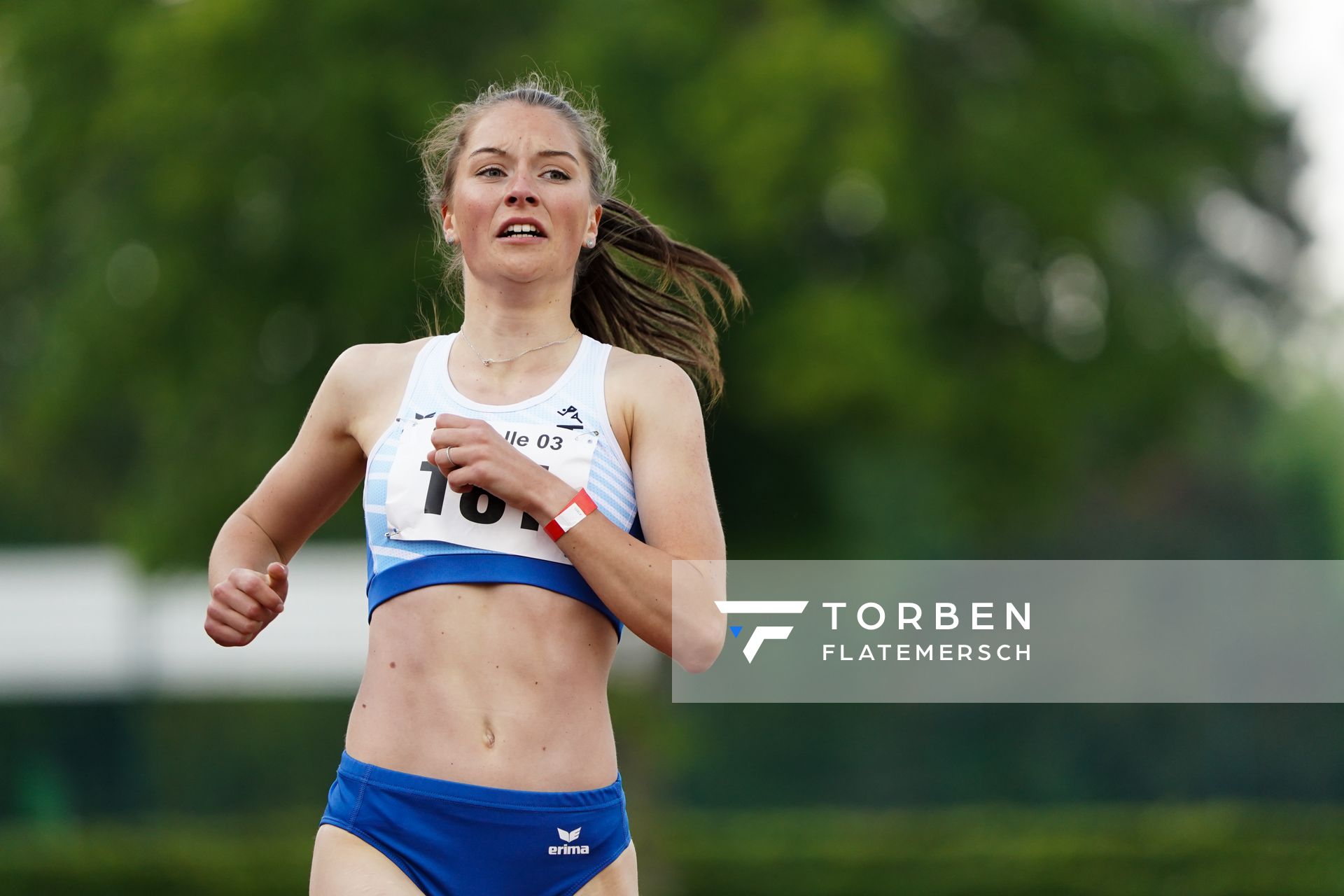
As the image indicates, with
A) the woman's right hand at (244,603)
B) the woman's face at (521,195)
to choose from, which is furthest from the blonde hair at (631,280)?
the woman's right hand at (244,603)

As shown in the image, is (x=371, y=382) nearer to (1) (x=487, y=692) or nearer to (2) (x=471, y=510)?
(2) (x=471, y=510)

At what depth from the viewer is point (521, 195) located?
2.98 metres

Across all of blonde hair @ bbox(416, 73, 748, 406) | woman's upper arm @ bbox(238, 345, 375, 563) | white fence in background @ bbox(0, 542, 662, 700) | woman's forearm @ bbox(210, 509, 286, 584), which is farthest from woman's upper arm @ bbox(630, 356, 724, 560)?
white fence in background @ bbox(0, 542, 662, 700)

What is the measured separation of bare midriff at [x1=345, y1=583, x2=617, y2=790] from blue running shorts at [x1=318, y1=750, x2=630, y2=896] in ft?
0.08

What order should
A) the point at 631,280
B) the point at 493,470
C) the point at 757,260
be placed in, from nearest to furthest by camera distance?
1. the point at 493,470
2. the point at 631,280
3. the point at 757,260

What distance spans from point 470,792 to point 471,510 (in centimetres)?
45

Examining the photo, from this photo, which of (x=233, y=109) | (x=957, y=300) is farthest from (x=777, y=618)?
(x=233, y=109)

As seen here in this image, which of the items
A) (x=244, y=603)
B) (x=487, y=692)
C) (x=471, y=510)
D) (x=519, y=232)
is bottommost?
(x=487, y=692)

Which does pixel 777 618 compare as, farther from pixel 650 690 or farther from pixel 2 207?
pixel 2 207

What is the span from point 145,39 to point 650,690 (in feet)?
19.1

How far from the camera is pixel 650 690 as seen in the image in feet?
42.4

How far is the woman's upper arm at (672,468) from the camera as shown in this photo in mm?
2832

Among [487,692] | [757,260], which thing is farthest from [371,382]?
[757,260]

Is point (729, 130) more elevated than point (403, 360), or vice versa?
point (729, 130)
